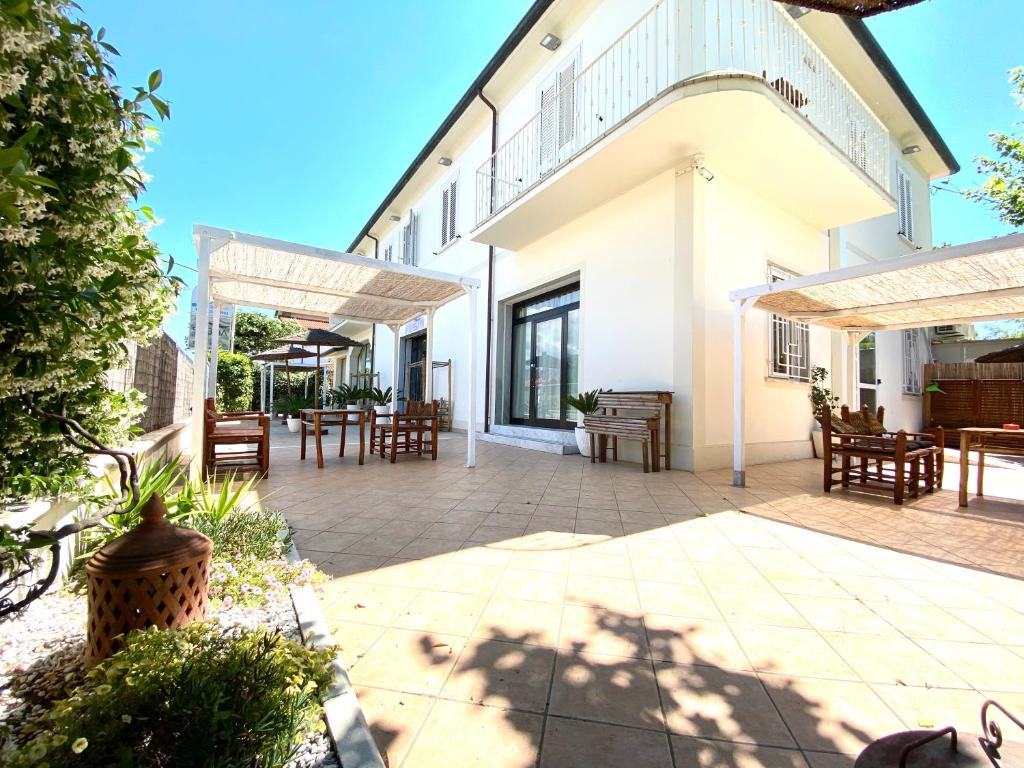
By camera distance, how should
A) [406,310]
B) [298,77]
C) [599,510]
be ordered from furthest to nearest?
1. [298,77]
2. [406,310]
3. [599,510]

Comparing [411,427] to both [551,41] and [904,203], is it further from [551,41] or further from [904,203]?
[904,203]

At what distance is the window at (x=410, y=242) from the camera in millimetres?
12711

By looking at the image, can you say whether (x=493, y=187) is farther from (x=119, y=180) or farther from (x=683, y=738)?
(x=683, y=738)

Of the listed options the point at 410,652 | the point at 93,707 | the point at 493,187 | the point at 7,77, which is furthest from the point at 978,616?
the point at 493,187

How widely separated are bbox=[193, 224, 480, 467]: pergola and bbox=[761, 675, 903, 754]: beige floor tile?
14.0ft

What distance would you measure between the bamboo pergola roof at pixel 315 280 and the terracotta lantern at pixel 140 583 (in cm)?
353

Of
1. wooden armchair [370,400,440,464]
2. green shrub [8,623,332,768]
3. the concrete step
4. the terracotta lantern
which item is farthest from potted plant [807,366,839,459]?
the terracotta lantern

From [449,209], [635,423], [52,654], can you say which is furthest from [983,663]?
[449,209]

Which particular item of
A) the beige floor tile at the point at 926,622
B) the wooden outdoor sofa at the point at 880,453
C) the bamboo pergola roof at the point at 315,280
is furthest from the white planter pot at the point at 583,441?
the beige floor tile at the point at 926,622

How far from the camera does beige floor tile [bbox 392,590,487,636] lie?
5.74 feet

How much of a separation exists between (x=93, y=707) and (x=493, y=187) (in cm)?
857

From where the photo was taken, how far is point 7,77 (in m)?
0.85

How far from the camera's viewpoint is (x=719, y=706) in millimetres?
1335

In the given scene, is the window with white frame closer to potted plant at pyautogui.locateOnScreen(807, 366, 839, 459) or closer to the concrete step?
potted plant at pyautogui.locateOnScreen(807, 366, 839, 459)
